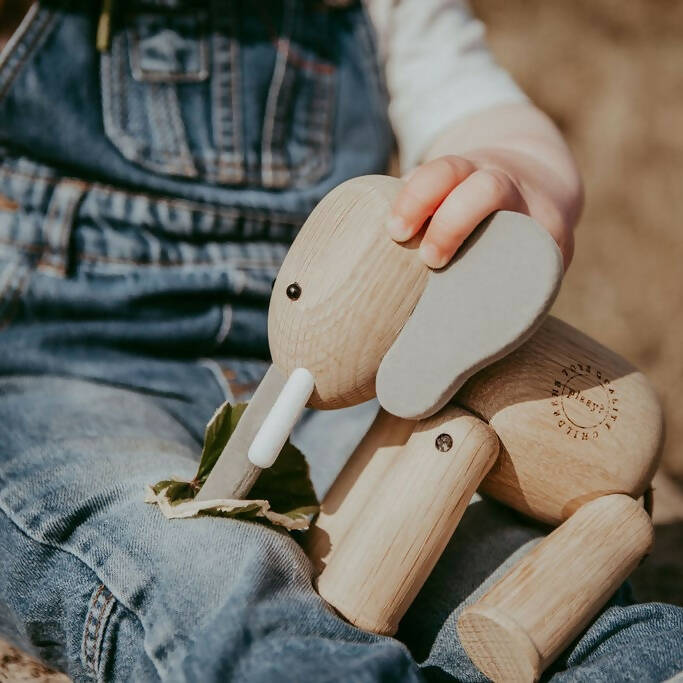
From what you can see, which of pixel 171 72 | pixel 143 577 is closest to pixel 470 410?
pixel 143 577

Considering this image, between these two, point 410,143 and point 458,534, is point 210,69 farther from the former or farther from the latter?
point 458,534

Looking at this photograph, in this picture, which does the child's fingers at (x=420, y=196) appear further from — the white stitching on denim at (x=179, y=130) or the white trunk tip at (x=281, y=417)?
the white stitching on denim at (x=179, y=130)

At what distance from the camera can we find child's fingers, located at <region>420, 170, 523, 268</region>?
1.46ft

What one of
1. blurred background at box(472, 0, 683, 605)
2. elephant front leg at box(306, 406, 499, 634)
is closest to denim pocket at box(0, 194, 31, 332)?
elephant front leg at box(306, 406, 499, 634)

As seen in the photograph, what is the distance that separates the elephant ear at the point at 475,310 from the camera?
0.44 meters

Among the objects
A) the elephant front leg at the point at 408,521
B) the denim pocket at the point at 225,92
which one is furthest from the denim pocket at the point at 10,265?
the elephant front leg at the point at 408,521

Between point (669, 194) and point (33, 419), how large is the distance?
1.28 meters

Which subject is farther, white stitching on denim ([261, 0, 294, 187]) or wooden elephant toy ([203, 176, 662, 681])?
white stitching on denim ([261, 0, 294, 187])

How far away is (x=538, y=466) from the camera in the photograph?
1.61ft

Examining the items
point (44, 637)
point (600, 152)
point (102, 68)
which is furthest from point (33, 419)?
point (600, 152)

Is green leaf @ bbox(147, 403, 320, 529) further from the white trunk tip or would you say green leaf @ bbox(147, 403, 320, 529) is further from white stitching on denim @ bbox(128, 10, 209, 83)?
white stitching on denim @ bbox(128, 10, 209, 83)

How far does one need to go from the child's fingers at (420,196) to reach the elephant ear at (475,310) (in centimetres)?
3

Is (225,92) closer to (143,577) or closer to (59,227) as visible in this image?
(59,227)

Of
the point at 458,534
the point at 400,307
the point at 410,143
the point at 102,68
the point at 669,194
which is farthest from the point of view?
the point at 669,194
